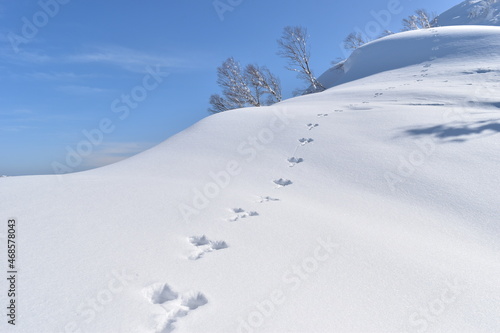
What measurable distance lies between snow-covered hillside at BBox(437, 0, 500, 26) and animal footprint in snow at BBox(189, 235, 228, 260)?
30431mm

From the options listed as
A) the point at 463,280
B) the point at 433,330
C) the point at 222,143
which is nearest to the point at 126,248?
the point at 433,330

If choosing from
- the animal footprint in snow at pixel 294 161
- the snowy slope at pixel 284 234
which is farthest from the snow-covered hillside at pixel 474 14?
the animal footprint in snow at pixel 294 161

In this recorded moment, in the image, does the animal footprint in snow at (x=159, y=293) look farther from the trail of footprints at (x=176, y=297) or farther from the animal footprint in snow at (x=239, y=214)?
the animal footprint in snow at (x=239, y=214)

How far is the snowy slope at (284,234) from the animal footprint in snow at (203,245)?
0.01 meters

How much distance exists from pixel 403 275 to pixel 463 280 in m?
0.38

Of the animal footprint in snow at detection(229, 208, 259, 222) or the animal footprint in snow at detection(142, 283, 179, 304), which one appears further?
the animal footprint in snow at detection(229, 208, 259, 222)

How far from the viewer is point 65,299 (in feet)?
5.22

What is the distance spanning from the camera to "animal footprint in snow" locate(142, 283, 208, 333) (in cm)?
153

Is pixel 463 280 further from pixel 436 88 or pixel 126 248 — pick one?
pixel 436 88

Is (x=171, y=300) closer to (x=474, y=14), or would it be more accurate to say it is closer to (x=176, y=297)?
(x=176, y=297)

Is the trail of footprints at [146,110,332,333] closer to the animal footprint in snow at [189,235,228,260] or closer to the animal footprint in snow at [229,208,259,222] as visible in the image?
the animal footprint in snow at [189,235,228,260]

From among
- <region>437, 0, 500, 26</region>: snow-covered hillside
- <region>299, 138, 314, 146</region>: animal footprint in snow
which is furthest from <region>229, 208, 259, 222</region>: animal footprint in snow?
<region>437, 0, 500, 26</region>: snow-covered hillside

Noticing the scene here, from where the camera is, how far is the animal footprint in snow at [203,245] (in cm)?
214

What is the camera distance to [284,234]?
2387mm
